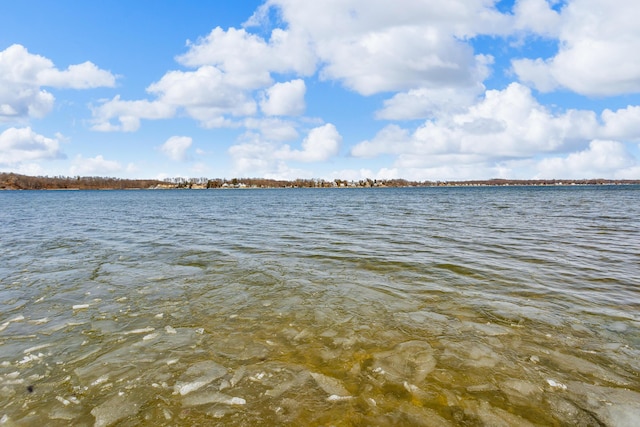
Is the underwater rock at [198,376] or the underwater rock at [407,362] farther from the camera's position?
the underwater rock at [407,362]

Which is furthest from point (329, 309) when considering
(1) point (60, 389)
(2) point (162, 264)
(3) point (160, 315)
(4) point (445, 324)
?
(2) point (162, 264)

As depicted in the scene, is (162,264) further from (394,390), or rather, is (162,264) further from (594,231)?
(594,231)

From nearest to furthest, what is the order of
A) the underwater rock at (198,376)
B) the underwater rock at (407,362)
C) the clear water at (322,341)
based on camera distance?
the clear water at (322,341) < the underwater rock at (198,376) < the underwater rock at (407,362)

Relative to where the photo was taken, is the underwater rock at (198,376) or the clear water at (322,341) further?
the underwater rock at (198,376)

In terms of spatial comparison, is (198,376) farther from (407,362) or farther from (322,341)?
(407,362)

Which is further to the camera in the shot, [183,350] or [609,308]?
[609,308]

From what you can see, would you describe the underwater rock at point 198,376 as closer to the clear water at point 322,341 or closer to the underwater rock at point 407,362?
the clear water at point 322,341

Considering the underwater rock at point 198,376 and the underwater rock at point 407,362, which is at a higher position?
the underwater rock at point 407,362

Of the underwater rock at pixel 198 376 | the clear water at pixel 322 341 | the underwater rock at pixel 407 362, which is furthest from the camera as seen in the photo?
the underwater rock at pixel 407 362

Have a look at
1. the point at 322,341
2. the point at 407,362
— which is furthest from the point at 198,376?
the point at 407,362

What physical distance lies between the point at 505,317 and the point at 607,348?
208 centimetres

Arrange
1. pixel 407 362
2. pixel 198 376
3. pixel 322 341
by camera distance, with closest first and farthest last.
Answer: pixel 198 376 → pixel 407 362 → pixel 322 341

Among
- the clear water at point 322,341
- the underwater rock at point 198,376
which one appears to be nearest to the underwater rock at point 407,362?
the clear water at point 322,341

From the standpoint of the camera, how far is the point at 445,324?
816 centimetres
